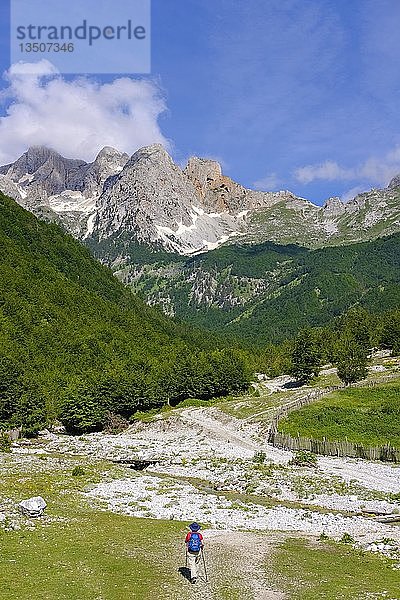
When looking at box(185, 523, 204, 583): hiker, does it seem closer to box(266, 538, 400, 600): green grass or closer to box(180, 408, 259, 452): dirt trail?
box(266, 538, 400, 600): green grass

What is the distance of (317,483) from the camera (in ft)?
200

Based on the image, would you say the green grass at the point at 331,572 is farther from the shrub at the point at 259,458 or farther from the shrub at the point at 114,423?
the shrub at the point at 114,423

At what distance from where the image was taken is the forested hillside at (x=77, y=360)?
4405 inches

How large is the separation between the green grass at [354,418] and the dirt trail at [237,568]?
152 ft

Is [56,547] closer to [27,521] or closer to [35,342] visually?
[27,521]

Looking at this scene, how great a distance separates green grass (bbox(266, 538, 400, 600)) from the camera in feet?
90.1

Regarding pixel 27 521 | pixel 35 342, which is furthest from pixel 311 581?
pixel 35 342

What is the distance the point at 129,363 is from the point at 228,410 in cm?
3022

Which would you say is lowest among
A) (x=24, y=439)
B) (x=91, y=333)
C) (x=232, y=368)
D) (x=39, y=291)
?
(x=24, y=439)

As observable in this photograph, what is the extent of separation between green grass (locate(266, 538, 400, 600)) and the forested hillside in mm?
77146

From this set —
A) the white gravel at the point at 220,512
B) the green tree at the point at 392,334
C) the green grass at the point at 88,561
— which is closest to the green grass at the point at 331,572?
the white gravel at the point at 220,512

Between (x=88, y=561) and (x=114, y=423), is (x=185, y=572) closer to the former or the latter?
(x=88, y=561)

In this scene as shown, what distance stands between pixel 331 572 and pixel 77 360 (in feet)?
404

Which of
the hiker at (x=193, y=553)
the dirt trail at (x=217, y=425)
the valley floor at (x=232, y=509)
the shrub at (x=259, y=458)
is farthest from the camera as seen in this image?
the dirt trail at (x=217, y=425)
